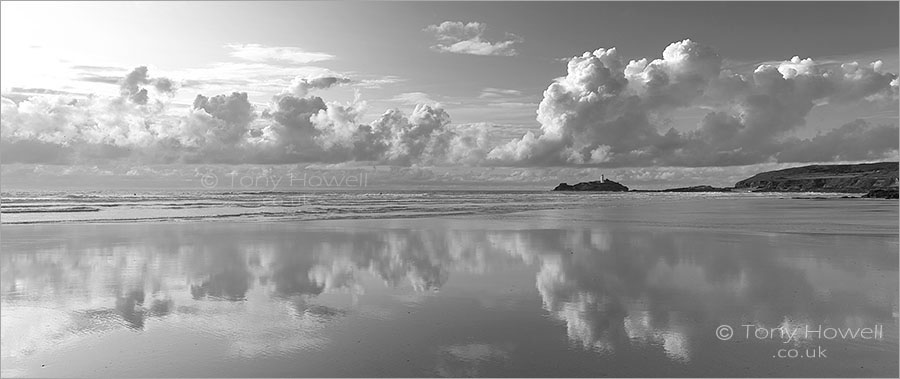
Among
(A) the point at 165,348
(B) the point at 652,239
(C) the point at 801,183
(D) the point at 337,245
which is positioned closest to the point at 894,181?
(C) the point at 801,183

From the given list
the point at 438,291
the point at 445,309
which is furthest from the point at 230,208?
the point at 445,309

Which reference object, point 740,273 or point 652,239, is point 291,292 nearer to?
point 740,273

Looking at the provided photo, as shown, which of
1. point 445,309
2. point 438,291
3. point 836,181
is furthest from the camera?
point 836,181

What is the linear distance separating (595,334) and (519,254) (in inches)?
314

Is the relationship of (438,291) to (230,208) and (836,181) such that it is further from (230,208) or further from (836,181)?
(836,181)

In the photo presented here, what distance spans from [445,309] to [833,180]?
18435cm

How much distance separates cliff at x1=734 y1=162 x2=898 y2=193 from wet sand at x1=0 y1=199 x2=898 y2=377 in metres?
125

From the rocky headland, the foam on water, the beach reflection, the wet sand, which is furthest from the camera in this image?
the rocky headland

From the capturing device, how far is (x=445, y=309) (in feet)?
30.1

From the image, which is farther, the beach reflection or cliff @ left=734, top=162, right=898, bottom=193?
cliff @ left=734, top=162, right=898, bottom=193

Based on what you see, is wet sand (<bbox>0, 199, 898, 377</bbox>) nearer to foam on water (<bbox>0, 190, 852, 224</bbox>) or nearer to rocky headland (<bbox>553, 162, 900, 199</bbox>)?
foam on water (<bbox>0, 190, 852, 224</bbox>)

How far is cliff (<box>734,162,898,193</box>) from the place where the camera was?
129875mm

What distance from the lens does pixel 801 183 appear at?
157 meters

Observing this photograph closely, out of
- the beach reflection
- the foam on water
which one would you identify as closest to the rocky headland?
the foam on water
